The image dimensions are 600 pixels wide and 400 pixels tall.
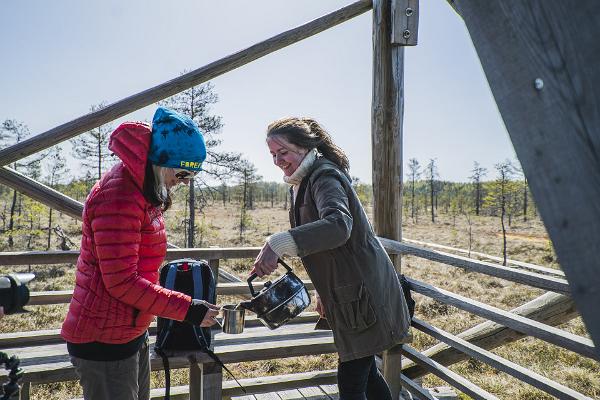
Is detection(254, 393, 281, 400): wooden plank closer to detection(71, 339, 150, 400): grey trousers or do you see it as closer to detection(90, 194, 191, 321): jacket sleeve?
detection(71, 339, 150, 400): grey trousers

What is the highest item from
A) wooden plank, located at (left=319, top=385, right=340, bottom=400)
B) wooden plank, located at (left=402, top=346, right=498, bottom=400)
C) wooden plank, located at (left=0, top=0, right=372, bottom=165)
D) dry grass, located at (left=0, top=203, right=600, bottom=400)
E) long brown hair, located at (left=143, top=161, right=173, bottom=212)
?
wooden plank, located at (left=0, top=0, right=372, bottom=165)

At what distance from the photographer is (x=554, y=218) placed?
676 mm

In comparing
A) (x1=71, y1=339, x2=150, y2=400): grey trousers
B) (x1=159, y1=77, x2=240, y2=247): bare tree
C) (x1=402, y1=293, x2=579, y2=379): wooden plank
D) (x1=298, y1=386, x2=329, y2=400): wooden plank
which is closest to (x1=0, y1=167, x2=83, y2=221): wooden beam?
(x1=71, y1=339, x2=150, y2=400): grey trousers

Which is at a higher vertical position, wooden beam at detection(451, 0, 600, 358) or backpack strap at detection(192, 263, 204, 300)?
wooden beam at detection(451, 0, 600, 358)

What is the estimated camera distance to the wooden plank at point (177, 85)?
2.66m

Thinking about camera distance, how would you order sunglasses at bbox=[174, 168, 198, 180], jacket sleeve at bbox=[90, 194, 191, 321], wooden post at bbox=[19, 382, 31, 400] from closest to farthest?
jacket sleeve at bbox=[90, 194, 191, 321] → sunglasses at bbox=[174, 168, 198, 180] → wooden post at bbox=[19, 382, 31, 400]

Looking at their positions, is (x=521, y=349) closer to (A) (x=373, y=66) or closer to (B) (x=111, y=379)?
(A) (x=373, y=66)

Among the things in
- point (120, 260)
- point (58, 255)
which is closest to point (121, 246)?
point (120, 260)

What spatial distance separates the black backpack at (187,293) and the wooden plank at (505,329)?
6.38ft

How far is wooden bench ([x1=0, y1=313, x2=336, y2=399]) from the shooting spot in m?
2.50

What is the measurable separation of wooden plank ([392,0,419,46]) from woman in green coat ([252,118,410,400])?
1.46 meters

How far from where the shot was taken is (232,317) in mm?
2064

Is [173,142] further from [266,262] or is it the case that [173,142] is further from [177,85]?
[177,85]

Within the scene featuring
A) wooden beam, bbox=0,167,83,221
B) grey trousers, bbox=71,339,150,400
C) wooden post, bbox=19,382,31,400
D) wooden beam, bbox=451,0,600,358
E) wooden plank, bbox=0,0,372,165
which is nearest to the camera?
wooden beam, bbox=451,0,600,358
